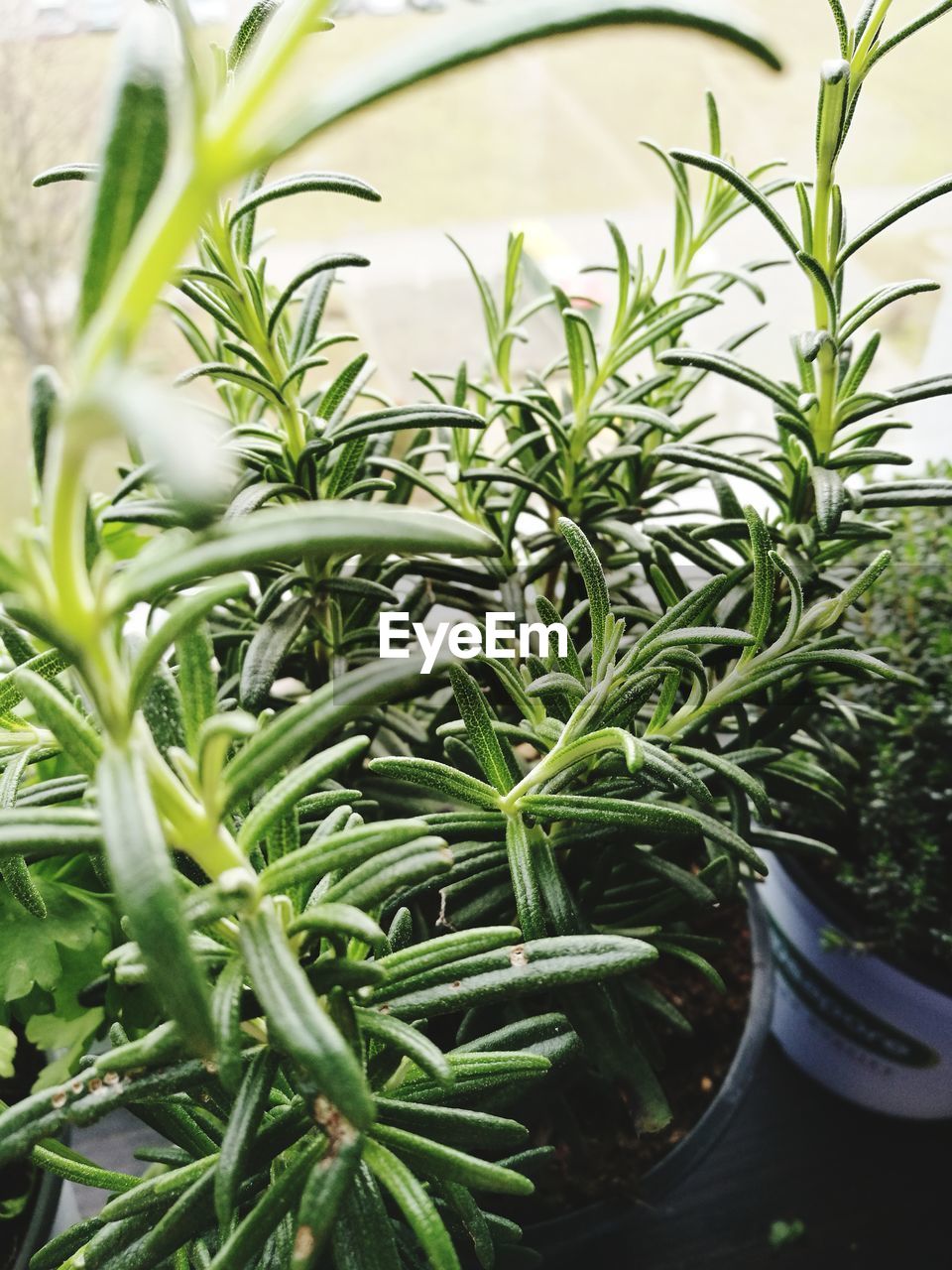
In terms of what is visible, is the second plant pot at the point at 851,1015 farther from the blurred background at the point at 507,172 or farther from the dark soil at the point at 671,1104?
the blurred background at the point at 507,172

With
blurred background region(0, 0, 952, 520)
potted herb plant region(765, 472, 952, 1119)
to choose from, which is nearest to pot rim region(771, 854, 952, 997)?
potted herb plant region(765, 472, 952, 1119)

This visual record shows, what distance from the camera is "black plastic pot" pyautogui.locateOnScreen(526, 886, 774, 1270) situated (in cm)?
73

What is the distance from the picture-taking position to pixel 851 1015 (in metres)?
0.92

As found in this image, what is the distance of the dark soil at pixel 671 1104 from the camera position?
2.54 feet

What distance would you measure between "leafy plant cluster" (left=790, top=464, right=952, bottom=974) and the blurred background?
0.48 meters

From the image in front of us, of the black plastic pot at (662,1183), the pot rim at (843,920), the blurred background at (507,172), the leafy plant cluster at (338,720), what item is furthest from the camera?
the blurred background at (507,172)

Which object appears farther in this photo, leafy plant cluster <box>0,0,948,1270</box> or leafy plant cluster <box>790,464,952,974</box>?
leafy plant cluster <box>790,464,952,974</box>

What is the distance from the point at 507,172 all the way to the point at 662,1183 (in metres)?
1.63

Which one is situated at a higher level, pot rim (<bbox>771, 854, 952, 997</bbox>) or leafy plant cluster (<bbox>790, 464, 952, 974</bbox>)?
leafy plant cluster (<bbox>790, 464, 952, 974</bbox>)

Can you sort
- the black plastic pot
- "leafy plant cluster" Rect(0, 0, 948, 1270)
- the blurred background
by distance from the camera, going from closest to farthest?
"leafy plant cluster" Rect(0, 0, 948, 1270) → the black plastic pot → the blurred background

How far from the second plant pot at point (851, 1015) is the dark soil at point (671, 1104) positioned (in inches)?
2.4

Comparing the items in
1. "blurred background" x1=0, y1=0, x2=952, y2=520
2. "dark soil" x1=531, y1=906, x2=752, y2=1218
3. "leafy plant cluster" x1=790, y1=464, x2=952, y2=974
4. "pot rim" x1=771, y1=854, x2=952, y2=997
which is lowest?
"dark soil" x1=531, y1=906, x2=752, y2=1218

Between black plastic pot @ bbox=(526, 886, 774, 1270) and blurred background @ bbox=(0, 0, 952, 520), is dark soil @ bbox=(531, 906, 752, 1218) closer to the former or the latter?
black plastic pot @ bbox=(526, 886, 774, 1270)

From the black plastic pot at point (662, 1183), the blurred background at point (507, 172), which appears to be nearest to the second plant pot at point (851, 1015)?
the black plastic pot at point (662, 1183)
